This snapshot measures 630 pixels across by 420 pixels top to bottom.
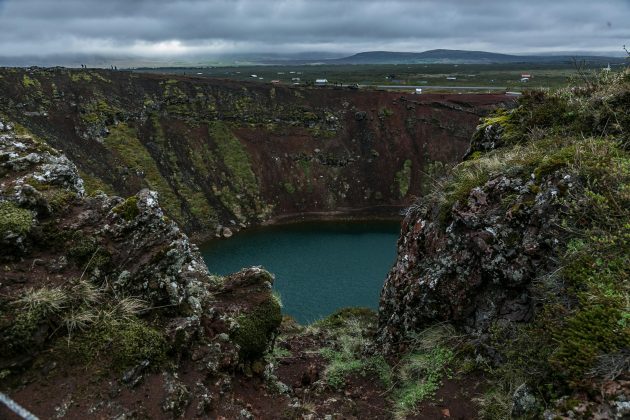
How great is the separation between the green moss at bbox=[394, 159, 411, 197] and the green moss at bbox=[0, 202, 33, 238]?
6694 centimetres

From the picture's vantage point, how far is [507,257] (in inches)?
516

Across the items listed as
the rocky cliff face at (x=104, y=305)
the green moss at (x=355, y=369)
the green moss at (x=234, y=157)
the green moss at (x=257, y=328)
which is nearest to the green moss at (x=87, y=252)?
the rocky cliff face at (x=104, y=305)

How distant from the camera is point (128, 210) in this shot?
1075 centimetres

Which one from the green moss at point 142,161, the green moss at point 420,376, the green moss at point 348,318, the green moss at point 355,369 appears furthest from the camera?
the green moss at point 142,161

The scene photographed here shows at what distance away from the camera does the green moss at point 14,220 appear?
9.11m

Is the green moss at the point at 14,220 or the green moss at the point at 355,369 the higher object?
the green moss at the point at 14,220

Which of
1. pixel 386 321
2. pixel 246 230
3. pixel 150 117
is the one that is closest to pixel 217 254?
pixel 246 230

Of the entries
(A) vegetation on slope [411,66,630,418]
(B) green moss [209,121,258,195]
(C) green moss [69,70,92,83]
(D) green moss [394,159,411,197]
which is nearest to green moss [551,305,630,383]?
(A) vegetation on slope [411,66,630,418]

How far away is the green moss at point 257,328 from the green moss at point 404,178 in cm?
6304

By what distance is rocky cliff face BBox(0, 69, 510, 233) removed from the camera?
62.6 m

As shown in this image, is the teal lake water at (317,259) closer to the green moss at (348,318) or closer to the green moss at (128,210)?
the green moss at (348,318)

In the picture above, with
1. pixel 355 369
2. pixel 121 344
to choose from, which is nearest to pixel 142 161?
pixel 355 369

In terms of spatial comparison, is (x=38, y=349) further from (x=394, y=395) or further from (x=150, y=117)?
(x=150, y=117)

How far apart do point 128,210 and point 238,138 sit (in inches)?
2629
